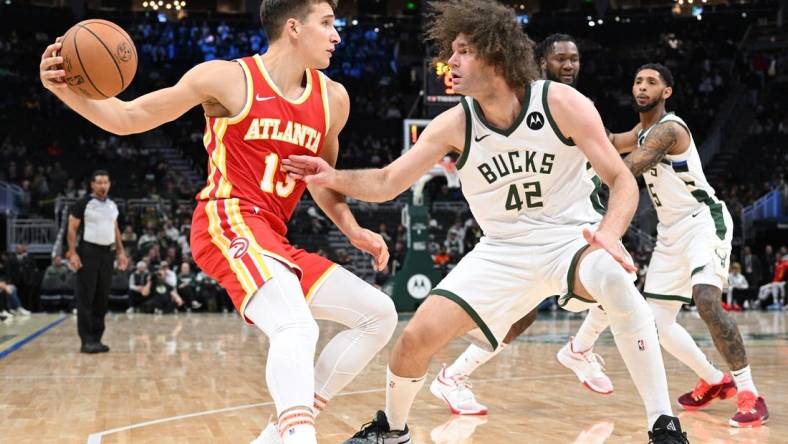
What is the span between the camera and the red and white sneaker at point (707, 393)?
19.0ft

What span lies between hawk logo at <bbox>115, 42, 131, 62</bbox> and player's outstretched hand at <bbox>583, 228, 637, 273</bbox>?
1.97 meters

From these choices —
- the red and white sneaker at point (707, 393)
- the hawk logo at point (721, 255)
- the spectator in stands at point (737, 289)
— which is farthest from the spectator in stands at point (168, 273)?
the hawk logo at point (721, 255)

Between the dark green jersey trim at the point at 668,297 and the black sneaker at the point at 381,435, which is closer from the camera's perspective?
the black sneaker at the point at 381,435

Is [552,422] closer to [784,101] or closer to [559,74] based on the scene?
[559,74]

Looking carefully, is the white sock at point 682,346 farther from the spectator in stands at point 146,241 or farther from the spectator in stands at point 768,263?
the spectator in stands at point 768,263

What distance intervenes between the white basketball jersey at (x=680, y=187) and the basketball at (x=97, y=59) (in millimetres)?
3233

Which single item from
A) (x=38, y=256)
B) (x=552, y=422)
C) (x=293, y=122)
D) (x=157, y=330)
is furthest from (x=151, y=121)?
(x=38, y=256)

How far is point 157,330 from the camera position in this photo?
44.6ft

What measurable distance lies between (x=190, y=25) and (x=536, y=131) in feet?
94.2

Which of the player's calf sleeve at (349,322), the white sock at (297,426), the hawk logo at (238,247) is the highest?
the hawk logo at (238,247)

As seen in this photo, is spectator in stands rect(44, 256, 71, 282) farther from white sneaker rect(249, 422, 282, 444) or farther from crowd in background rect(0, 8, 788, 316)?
white sneaker rect(249, 422, 282, 444)

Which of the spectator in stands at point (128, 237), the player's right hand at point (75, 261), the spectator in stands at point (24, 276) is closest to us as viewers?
the player's right hand at point (75, 261)

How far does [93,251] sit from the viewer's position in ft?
33.0

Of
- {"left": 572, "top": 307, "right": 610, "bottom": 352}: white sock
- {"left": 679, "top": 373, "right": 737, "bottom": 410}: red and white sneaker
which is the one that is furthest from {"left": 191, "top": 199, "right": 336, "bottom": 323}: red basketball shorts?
{"left": 679, "top": 373, "right": 737, "bottom": 410}: red and white sneaker
